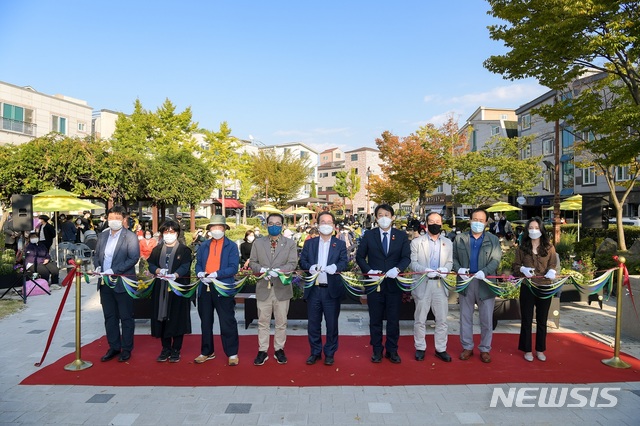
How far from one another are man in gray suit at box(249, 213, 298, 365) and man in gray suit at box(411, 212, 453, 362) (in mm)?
1647

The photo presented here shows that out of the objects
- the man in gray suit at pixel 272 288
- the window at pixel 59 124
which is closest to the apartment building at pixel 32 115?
the window at pixel 59 124

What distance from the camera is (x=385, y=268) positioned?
5637 millimetres

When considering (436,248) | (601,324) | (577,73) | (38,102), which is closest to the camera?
(436,248)

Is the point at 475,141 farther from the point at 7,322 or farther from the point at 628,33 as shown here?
the point at 7,322

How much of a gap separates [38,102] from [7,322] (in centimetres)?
3009

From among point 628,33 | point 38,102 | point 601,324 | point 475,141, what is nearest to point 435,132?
point 475,141

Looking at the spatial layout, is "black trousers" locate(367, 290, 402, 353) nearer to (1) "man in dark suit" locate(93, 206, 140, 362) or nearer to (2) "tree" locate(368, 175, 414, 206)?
(1) "man in dark suit" locate(93, 206, 140, 362)

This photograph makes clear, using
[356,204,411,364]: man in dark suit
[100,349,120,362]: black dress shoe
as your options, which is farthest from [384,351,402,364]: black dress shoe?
[100,349,120,362]: black dress shoe

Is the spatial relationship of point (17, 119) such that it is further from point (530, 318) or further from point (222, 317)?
point (530, 318)

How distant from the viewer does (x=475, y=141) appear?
4934cm

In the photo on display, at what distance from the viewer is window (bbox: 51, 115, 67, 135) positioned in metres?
33.7

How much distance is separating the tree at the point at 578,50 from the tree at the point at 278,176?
35657 mm

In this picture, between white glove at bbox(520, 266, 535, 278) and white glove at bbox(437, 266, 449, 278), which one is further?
white glove at bbox(520, 266, 535, 278)

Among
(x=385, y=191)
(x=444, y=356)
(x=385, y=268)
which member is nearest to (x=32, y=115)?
(x=385, y=191)
